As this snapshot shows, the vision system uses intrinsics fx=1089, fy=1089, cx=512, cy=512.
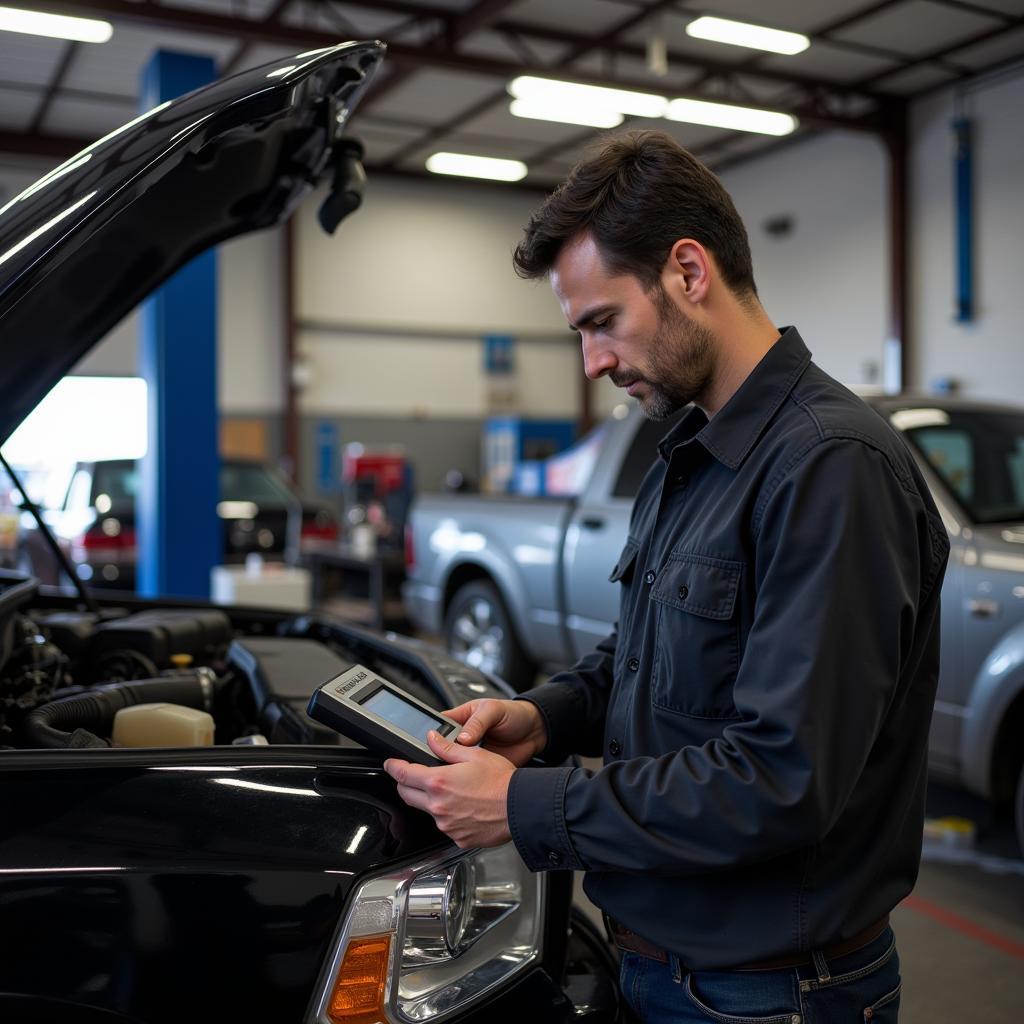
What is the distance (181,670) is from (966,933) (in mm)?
2478

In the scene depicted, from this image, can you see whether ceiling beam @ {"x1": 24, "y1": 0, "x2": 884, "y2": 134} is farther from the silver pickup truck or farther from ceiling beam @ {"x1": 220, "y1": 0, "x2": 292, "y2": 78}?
the silver pickup truck

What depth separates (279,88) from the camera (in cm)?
166

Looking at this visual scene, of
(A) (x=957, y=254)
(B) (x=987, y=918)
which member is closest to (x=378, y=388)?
(A) (x=957, y=254)

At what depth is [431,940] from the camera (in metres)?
1.38

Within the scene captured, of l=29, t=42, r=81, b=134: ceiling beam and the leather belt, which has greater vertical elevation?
l=29, t=42, r=81, b=134: ceiling beam

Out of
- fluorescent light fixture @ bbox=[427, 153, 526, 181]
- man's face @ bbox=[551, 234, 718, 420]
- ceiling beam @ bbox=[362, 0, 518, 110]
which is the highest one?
ceiling beam @ bbox=[362, 0, 518, 110]

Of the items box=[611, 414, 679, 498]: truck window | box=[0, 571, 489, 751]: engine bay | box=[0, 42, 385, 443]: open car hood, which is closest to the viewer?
box=[0, 42, 385, 443]: open car hood

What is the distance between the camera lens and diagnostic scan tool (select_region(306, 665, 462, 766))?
135 centimetres

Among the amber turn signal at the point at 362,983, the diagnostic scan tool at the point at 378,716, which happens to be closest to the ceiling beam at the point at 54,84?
the diagnostic scan tool at the point at 378,716

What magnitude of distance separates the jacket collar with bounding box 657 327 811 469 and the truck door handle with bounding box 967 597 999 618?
2.40m

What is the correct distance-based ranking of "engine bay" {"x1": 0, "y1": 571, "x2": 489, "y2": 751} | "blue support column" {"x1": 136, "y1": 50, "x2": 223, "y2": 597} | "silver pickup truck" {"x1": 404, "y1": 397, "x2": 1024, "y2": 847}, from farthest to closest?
"blue support column" {"x1": 136, "y1": 50, "x2": 223, "y2": 597}, "silver pickup truck" {"x1": 404, "y1": 397, "x2": 1024, "y2": 847}, "engine bay" {"x1": 0, "y1": 571, "x2": 489, "y2": 751}

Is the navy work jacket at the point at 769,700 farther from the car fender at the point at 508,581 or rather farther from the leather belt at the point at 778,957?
the car fender at the point at 508,581

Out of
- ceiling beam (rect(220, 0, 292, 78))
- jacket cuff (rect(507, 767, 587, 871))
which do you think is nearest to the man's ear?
jacket cuff (rect(507, 767, 587, 871))

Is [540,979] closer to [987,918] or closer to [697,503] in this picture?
[697,503]
